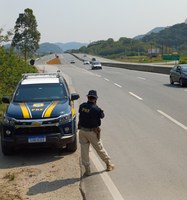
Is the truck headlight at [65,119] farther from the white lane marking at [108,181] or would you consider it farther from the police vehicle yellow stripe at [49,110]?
the white lane marking at [108,181]

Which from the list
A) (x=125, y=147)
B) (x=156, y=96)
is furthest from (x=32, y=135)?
(x=156, y=96)

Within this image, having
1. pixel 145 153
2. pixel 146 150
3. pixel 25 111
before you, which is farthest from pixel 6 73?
pixel 145 153

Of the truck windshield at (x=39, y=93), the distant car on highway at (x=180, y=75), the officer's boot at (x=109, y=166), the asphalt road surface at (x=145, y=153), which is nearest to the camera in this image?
the asphalt road surface at (x=145, y=153)

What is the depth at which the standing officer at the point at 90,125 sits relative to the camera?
7.27 meters

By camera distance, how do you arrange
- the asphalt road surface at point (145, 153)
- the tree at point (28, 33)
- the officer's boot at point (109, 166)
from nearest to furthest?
the asphalt road surface at point (145, 153)
the officer's boot at point (109, 166)
the tree at point (28, 33)

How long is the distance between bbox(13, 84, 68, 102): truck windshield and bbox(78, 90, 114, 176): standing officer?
8.30 feet

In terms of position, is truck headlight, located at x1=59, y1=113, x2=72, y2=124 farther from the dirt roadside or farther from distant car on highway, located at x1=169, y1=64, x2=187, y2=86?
distant car on highway, located at x1=169, y1=64, x2=187, y2=86

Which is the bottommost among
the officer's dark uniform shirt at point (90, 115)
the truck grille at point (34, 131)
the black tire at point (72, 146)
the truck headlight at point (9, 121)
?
the black tire at point (72, 146)

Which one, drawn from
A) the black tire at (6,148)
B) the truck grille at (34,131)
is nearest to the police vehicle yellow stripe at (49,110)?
the truck grille at (34,131)

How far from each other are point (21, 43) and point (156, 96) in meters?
55.3

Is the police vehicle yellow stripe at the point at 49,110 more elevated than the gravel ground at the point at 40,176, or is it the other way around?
the police vehicle yellow stripe at the point at 49,110

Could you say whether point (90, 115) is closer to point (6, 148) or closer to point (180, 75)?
point (6, 148)

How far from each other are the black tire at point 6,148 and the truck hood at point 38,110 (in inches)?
25.2

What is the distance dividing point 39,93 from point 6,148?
192cm
